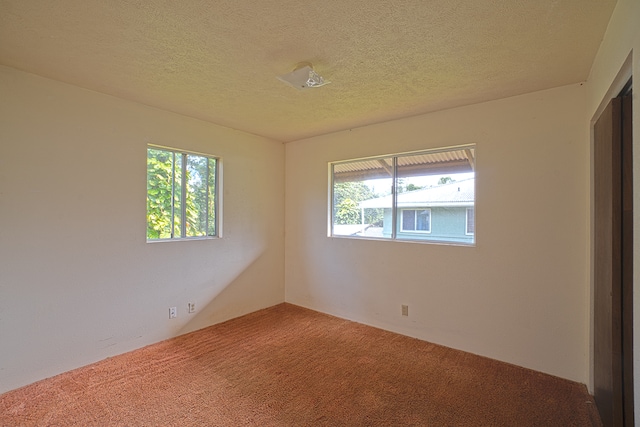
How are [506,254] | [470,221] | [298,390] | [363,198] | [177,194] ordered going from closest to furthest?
[298,390]
[506,254]
[470,221]
[177,194]
[363,198]

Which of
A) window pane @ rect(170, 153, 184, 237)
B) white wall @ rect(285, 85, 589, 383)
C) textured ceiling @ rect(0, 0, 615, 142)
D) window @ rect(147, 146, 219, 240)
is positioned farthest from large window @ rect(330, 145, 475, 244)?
window pane @ rect(170, 153, 184, 237)

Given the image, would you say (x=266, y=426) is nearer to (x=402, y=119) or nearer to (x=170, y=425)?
(x=170, y=425)

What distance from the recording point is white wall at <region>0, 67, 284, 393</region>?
88.4 inches

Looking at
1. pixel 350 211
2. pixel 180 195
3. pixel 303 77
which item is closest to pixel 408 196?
pixel 350 211

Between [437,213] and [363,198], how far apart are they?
3.15ft

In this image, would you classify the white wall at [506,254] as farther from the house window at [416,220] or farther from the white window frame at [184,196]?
the white window frame at [184,196]

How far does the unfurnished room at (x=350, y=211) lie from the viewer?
1687 mm

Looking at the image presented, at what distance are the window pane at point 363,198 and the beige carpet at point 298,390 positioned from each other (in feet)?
4.47

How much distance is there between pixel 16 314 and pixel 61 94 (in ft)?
5.84

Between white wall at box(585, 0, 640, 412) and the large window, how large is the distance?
1.11 m

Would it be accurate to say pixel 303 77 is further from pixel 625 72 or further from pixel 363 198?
pixel 363 198

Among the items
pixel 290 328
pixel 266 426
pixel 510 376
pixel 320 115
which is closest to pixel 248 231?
pixel 290 328

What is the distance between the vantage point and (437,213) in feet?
10.4

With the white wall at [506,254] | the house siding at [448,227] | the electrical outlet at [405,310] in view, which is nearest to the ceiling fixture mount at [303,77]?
the white wall at [506,254]
